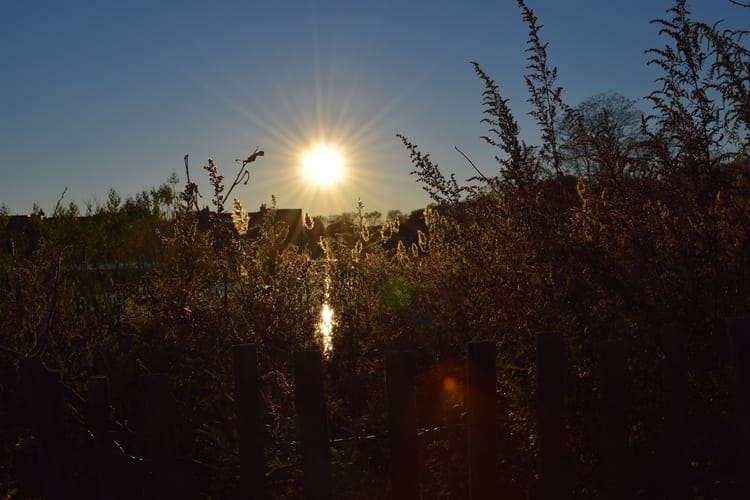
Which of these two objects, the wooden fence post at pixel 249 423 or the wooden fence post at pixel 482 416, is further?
the wooden fence post at pixel 249 423

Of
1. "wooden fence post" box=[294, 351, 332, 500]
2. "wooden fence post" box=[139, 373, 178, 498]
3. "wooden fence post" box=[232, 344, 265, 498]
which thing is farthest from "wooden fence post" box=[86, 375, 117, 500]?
"wooden fence post" box=[294, 351, 332, 500]

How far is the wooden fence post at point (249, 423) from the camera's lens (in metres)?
2.74

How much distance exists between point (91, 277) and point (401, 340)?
514cm

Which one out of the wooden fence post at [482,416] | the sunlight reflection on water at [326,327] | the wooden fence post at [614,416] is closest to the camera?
the wooden fence post at [614,416]

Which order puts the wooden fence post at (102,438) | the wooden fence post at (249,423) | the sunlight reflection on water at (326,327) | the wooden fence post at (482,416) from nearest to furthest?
the wooden fence post at (482,416), the wooden fence post at (249,423), the wooden fence post at (102,438), the sunlight reflection on water at (326,327)

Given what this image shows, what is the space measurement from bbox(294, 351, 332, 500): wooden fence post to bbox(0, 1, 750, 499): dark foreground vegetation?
0.30m

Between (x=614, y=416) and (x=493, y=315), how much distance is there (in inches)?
37.6

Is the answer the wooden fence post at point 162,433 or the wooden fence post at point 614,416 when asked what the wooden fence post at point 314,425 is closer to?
the wooden fence post at point 162,433

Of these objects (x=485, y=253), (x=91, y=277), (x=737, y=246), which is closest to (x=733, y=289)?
(x=737, y=246)

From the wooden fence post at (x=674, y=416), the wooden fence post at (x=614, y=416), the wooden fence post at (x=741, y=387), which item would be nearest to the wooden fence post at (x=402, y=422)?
the wooden fence post at (x=614, y=416)

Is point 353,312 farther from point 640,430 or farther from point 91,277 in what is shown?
point 91,277

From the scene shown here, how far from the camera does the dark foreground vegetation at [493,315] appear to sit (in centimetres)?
288

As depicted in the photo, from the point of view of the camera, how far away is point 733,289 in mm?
2980

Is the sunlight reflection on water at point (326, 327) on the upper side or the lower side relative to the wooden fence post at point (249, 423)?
upper
